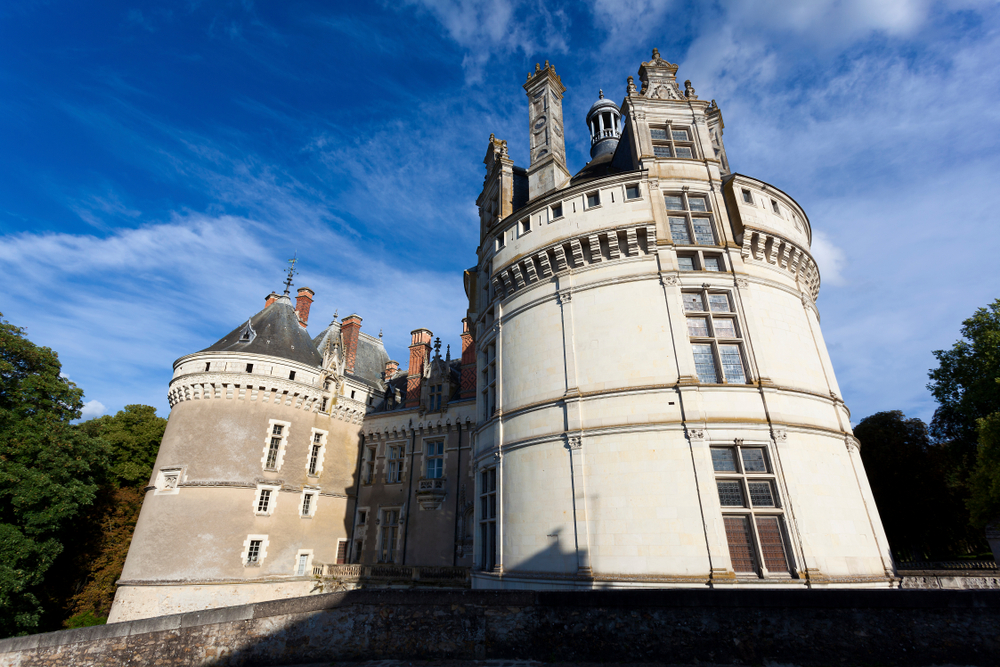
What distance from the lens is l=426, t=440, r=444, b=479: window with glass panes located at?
27.5m

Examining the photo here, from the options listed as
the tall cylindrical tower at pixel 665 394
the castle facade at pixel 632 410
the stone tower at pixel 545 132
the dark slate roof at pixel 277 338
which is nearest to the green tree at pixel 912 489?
the castle facade at pixel 632 410

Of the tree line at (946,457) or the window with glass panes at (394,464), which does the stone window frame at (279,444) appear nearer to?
the window with glass panes at (394,464)

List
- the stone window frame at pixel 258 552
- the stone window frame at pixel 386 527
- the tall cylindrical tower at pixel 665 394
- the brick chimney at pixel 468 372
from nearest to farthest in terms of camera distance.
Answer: the tall cylindrical tower at pixel 665 394 → the stone window frame at pixel 258 552 → the stone window frame at pixel 386 527 → the brick chimney at pixel 468 372

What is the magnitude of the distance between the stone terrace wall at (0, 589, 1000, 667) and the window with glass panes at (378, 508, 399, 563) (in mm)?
20198

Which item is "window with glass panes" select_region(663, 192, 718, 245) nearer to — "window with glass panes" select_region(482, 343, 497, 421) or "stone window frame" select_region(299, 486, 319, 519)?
"window with glass panes" select_region(482, 343, 497, 421)

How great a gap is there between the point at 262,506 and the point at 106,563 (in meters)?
12.6

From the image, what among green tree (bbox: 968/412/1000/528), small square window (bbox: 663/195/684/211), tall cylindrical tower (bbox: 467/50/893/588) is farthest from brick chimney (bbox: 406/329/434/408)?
green tree (bbox: 968/412/1000/528)

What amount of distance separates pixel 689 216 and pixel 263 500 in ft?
79.6

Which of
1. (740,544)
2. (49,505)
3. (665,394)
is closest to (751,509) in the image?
(740,544)

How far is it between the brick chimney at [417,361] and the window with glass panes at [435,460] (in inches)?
123

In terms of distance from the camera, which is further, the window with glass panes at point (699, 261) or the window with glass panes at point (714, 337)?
the window with glass panes at point (699, 261)

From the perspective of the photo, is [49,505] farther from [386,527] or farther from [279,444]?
[386,527]

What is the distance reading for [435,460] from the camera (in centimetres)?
2795

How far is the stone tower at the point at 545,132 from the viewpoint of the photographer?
1839 cm
